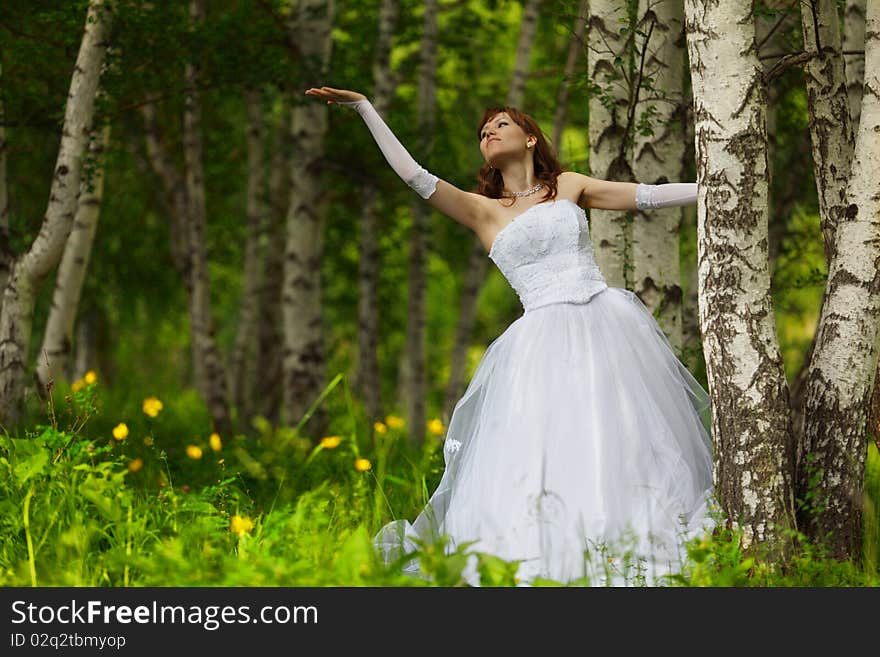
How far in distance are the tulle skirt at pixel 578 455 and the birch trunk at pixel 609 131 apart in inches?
39.0

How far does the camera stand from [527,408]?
5.13 m

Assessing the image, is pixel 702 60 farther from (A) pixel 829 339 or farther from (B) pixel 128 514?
(B) pixel 128 514

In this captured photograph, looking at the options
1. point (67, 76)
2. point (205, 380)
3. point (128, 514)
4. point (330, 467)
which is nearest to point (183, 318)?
point (205, 380)

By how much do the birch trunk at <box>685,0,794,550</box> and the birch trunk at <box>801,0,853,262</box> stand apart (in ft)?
2.67

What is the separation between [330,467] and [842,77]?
4.08 metres

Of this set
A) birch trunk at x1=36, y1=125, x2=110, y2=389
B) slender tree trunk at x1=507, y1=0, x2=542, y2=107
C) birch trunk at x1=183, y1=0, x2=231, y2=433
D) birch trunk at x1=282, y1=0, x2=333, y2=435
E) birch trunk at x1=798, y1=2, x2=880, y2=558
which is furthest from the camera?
slender tree trunk at x1=507, y1=0, x2=542, y2=107

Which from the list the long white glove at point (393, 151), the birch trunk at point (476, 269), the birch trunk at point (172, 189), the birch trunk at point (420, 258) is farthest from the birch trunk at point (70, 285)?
the long white glove at point (393, 151)

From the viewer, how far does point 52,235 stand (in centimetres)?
720

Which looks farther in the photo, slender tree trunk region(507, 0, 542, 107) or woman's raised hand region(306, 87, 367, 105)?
slender tree trunk region(507, 0, 542, 107)

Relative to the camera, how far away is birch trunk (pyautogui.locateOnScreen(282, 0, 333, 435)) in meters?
11.2

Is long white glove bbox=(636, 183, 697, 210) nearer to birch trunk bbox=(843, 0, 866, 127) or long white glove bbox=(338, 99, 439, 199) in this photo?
long white glove bbox=(338, 99, 439, 199)

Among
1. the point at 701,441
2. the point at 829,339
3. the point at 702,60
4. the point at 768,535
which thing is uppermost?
the point at 702,60

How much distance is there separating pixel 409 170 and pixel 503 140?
559 mm

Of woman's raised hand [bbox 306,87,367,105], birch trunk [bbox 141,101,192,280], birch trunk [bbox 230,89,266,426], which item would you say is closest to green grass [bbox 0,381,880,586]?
woman's raised hand [bbox 306,87,367,105]
